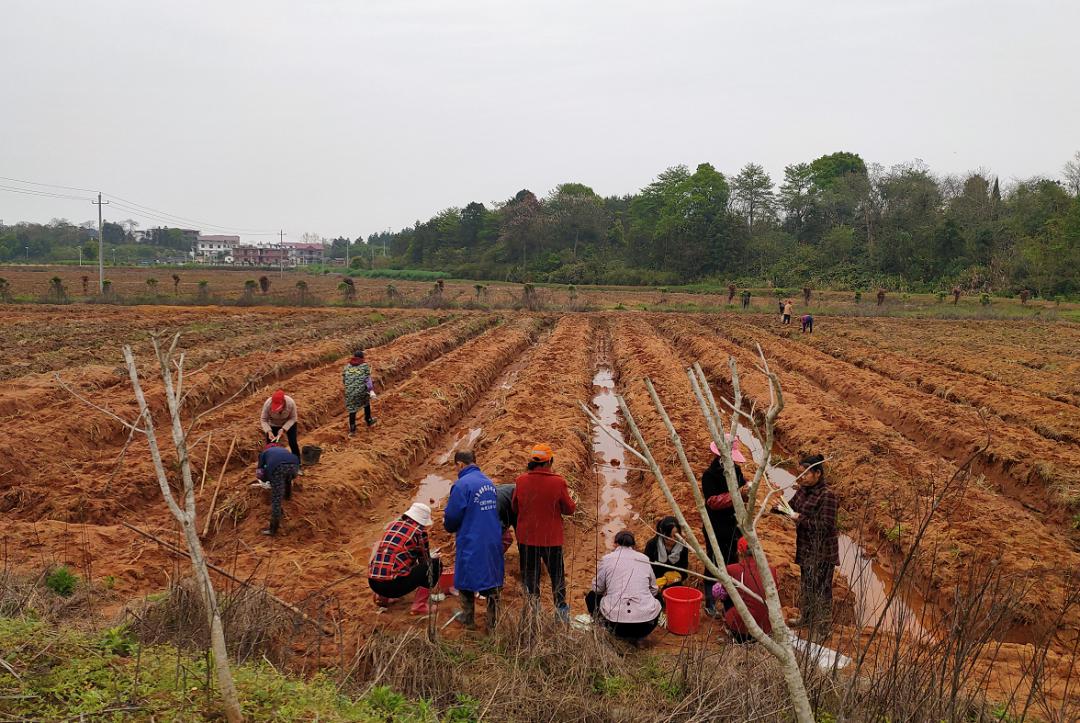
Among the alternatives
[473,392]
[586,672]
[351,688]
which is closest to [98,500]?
[351,688]

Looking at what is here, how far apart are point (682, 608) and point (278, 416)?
19.4 ft

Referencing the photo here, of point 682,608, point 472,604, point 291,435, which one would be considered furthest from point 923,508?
point 291,435

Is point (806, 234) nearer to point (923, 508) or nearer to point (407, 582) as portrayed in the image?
point (923, 508)

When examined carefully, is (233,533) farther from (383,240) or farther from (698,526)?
(383,240)

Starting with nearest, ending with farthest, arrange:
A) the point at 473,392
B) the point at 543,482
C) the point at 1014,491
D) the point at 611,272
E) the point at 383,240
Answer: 1. the point at 543,482
2. the point at 1014,491
3. the point at 473,392
4. the point at 611,272
5. the point at 383,240

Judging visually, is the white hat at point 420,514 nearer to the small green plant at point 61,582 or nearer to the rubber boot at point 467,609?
the rubber boot at point 467,609

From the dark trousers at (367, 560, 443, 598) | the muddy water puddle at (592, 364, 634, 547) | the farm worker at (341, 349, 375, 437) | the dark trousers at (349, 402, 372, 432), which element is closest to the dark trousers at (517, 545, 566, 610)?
the muddy water puddle at (592, 364, 634, 547)

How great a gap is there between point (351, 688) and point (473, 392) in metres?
11.5

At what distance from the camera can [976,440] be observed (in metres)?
10.7

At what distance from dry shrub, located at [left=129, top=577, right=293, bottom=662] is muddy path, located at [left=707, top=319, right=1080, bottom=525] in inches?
238

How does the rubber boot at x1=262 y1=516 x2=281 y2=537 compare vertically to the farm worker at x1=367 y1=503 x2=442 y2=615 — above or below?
below

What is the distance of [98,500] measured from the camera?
817 cm

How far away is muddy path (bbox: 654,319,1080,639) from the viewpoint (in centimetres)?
602

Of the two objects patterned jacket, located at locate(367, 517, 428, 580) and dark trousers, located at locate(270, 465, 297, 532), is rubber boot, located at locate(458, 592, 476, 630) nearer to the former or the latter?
patterned jacket, located at locate(367, 517, 428, 580)
